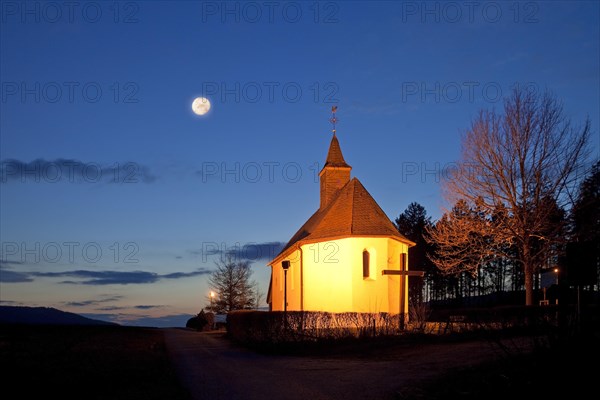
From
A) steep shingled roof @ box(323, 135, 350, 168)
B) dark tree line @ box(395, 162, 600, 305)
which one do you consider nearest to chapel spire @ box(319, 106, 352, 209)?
steep shingled roof @ box(323, 135, 350, 168)

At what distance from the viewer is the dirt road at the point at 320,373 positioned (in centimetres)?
1155

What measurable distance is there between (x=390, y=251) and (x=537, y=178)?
934 centimetres

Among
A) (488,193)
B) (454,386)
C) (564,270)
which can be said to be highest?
(488,193)

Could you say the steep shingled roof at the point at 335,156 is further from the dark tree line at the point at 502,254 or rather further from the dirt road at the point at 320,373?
the dirt road at the point at 320,373

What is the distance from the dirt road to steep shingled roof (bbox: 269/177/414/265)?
571 inches

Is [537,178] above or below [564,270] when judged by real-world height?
above

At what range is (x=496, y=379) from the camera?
31.6 ft

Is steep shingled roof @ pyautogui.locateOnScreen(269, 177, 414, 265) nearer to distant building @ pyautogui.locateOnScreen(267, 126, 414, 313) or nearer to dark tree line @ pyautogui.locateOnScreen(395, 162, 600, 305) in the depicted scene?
distant building @ pyautogui.locateOnScreen(267, 126, 414, 313)

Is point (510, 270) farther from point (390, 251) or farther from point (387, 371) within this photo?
point (387, 371)

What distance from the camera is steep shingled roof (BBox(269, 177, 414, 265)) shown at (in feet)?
112

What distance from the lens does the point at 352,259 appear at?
109 feet

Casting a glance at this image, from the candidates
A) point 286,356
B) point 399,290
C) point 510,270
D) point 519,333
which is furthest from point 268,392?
point 510,270

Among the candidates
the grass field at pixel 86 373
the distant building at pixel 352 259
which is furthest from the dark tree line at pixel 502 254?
the grass field at pixel 86 373

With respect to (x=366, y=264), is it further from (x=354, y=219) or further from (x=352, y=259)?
(x=354, y=219)
